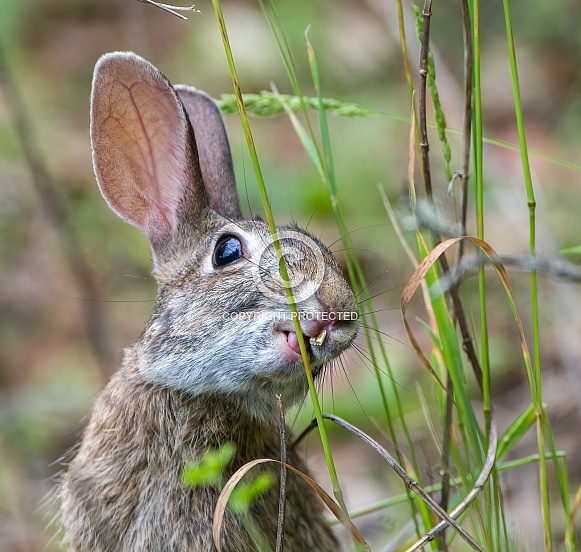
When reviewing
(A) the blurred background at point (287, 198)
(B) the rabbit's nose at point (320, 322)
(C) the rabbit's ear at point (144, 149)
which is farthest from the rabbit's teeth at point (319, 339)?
(A) the blurred background at point (287, 198)

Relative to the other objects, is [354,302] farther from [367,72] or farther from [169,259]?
[367,72]

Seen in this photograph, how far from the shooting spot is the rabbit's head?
9.77 ft

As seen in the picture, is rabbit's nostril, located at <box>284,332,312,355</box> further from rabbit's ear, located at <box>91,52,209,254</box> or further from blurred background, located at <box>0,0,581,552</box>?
blurred background, located at <box>0,0,581,552</box>

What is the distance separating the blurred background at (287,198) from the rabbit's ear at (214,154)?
388 millimetres

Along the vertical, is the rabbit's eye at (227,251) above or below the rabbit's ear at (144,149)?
below

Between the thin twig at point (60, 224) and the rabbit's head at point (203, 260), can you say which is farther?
the thin twig at point (60, 224)

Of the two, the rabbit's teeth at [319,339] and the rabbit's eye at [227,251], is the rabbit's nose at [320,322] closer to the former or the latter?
the rabbit's teeth at [319,339]

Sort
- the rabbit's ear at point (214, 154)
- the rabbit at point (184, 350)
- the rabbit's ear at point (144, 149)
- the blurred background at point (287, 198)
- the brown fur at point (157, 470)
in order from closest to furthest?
1. the rabbit at point (184, 350)
2. the brown fur at point (157, 470)
3. the rabbit's ear at point (144, 149)
4. the rabbit's ear at point (214, 154)
5. the blurred background at point (287, 198)

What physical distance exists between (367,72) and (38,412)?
12.9 feet

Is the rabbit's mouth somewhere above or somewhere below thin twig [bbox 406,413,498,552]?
above

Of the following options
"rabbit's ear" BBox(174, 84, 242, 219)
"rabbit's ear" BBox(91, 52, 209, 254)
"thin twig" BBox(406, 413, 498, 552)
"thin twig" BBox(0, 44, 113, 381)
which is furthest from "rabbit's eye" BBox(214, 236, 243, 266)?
"thin twig" BBox(0, 44, 113, 381)

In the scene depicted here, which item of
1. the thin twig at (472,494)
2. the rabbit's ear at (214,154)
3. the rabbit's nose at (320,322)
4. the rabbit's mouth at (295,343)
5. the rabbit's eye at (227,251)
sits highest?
the rabbit's ear at (214,154)

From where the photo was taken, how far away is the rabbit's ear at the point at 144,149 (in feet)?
11.7
